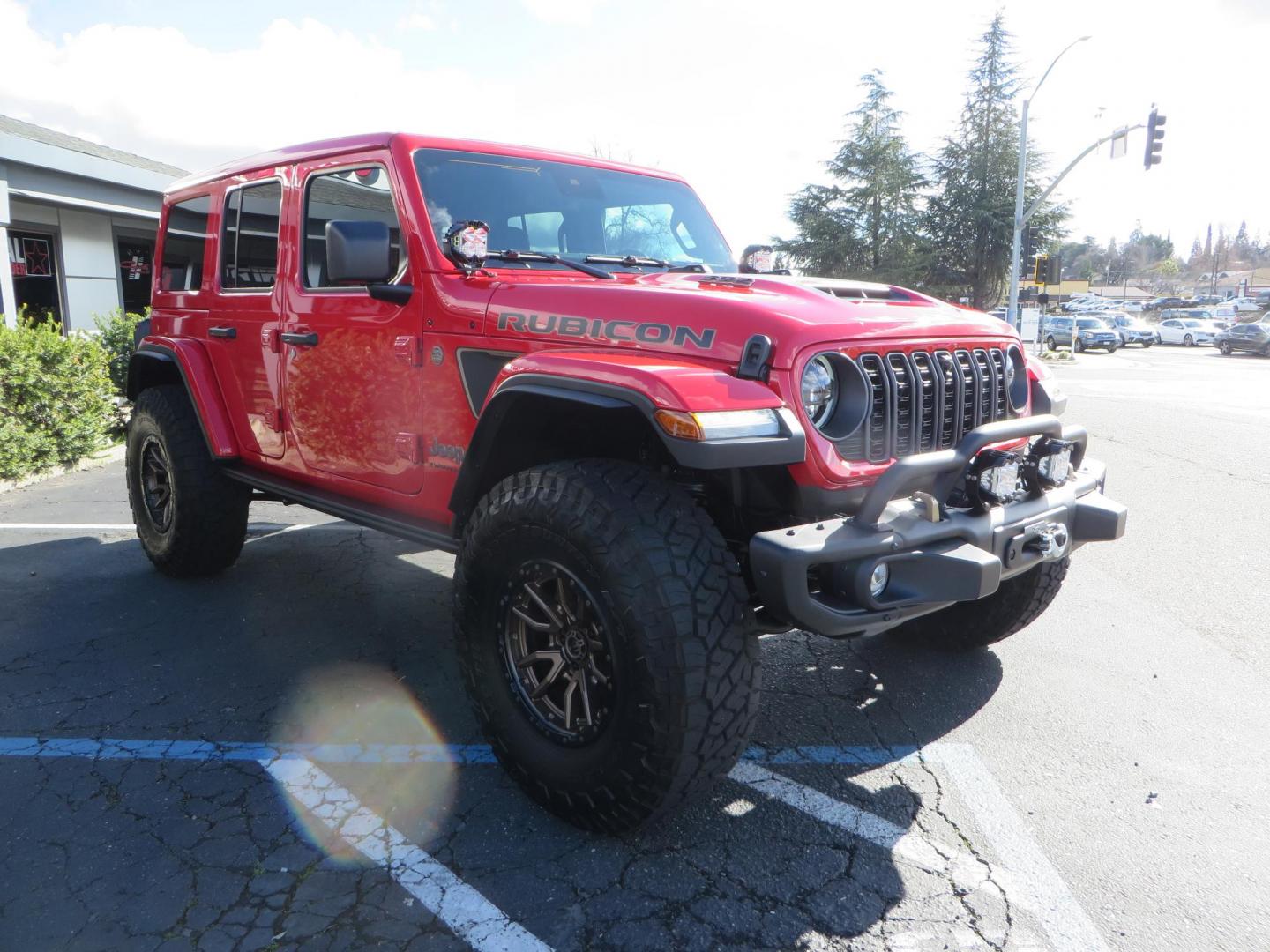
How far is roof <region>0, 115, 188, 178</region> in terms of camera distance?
1214 cm

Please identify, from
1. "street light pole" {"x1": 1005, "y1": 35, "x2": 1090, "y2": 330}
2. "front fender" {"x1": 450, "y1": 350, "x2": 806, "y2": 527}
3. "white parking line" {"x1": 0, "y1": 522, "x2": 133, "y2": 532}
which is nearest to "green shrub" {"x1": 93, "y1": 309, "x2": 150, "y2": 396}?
"white parking line" {"x1": 0, "y1": 522, "x2": 133, "y2": 532}

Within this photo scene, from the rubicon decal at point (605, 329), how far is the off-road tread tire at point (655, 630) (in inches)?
15.9

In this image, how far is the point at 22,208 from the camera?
12.1m

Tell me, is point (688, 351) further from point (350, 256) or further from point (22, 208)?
point (22, 208)

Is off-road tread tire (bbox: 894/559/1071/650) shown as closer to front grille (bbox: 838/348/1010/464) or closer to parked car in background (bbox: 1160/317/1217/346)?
front grille (bbox: 838/348/1010/464)

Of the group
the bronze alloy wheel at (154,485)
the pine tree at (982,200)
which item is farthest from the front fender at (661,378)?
the pine tree at (982,200)

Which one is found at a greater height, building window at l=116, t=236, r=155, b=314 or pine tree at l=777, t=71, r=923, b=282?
pine tree at l=777, t=71, r=923, b=282

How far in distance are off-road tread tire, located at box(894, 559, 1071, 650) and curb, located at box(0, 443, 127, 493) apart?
757cm

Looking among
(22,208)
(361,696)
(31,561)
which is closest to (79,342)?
(31,561)

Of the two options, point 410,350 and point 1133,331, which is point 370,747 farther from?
point 1133,331

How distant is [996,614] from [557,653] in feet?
6.41

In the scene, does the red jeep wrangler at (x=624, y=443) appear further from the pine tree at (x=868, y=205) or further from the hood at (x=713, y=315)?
the pine tree at (x=868, y=205)

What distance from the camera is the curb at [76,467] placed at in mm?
7812

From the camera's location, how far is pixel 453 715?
11.6 ft
